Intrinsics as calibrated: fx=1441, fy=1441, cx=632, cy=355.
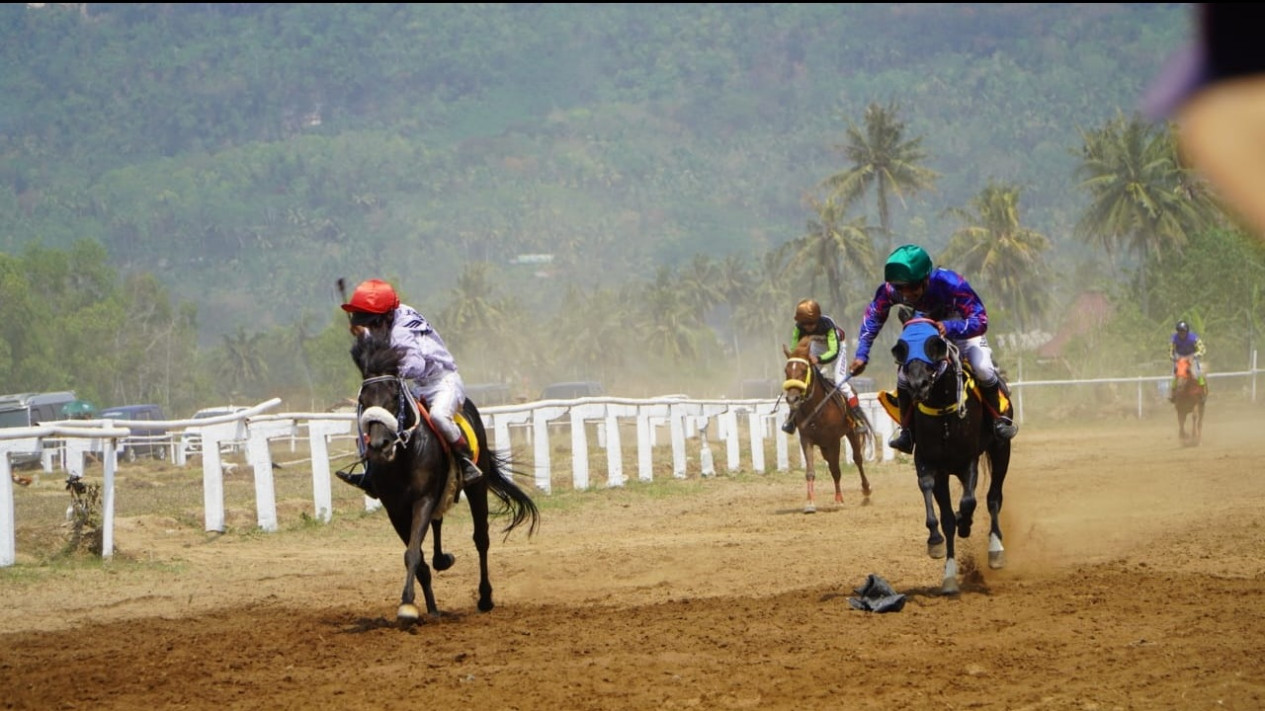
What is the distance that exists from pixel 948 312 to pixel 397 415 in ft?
13.4

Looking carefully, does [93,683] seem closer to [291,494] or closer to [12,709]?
[12,709]

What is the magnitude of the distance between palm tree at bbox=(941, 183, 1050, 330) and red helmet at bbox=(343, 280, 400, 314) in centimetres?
8226

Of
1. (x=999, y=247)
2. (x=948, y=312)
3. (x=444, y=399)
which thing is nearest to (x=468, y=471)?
(x=444, y=399)

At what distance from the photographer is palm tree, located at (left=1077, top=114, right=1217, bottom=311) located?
7744 centimetres

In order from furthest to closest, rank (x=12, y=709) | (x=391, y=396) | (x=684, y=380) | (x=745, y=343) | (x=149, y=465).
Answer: (x=745, y=343)
(x=684, y=380)
(x=149, y=465)
(x=391, y=396)
(x=12, y=709)

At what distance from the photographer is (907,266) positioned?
32.8 ft

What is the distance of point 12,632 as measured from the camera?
9320mm

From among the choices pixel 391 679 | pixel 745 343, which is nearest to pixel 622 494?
pixel 391 679

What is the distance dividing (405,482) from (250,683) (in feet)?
7.45

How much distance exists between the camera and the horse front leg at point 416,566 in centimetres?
880

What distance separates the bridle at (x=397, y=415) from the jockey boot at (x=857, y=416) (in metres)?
9.38

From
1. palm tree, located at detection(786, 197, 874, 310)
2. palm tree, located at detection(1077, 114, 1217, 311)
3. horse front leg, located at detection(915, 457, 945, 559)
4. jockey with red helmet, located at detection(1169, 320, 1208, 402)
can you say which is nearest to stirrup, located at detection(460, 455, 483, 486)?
horse front leg, located at detection(915, 457, 945, 559)

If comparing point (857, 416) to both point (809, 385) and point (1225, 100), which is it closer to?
point (809, 385)

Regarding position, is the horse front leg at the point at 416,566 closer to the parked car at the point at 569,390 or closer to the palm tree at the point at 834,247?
the parked car at the point at 569,390
